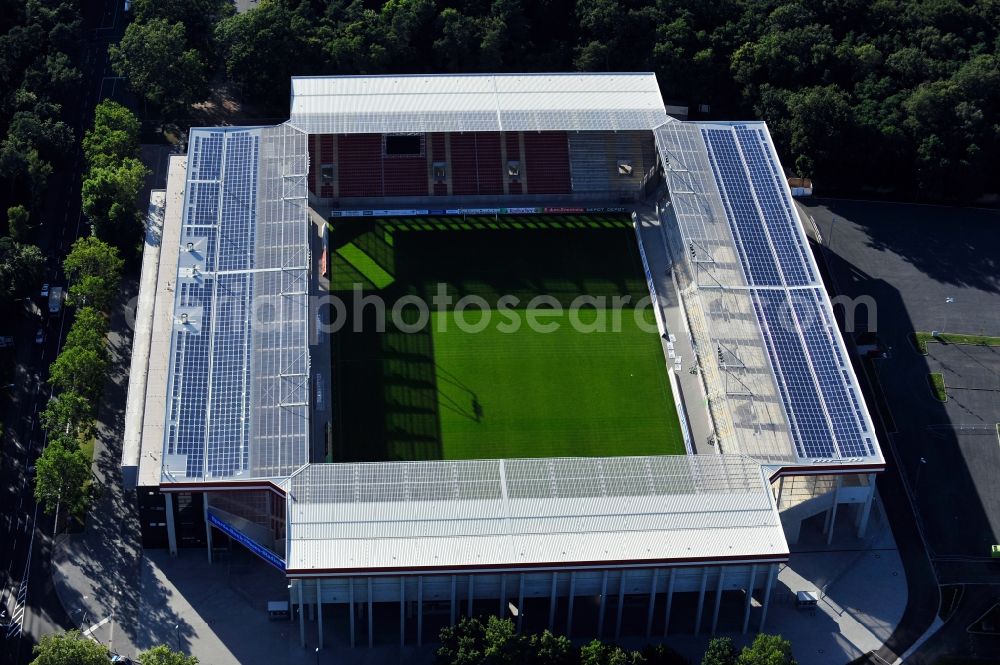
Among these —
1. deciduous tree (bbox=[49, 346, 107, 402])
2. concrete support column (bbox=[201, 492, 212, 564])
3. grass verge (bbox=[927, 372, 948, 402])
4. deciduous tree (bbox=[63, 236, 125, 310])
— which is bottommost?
concrete support column (bbox=[201, 492, 212, 564])

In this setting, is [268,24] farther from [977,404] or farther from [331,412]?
[977,404]

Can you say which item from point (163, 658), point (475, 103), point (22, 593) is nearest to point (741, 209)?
point (475, 103)

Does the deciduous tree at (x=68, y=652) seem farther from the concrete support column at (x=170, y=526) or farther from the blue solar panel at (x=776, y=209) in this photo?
the blue solar panel at (x=776, y=209)

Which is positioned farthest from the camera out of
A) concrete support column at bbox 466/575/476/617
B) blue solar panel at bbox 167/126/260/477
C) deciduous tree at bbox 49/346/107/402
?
deciduous tree at bbox 49/346/107/402

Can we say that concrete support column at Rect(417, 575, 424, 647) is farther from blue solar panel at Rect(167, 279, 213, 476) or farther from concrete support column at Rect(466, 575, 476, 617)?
blue solar panel at Rect(167, 279, 213, 476)

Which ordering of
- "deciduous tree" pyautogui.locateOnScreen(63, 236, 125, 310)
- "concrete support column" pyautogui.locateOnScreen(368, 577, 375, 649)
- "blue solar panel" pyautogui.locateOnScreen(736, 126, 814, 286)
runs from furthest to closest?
"blue solar panel" pyautogui.locateOnScreen(736, 126, 814, 286) < "deciduous tree" pyautogui.locateOnScreen(63, 236, 125, 310) < "concrete support column" pyautogui.locateOnScreen(368, 577, 375, 649)
